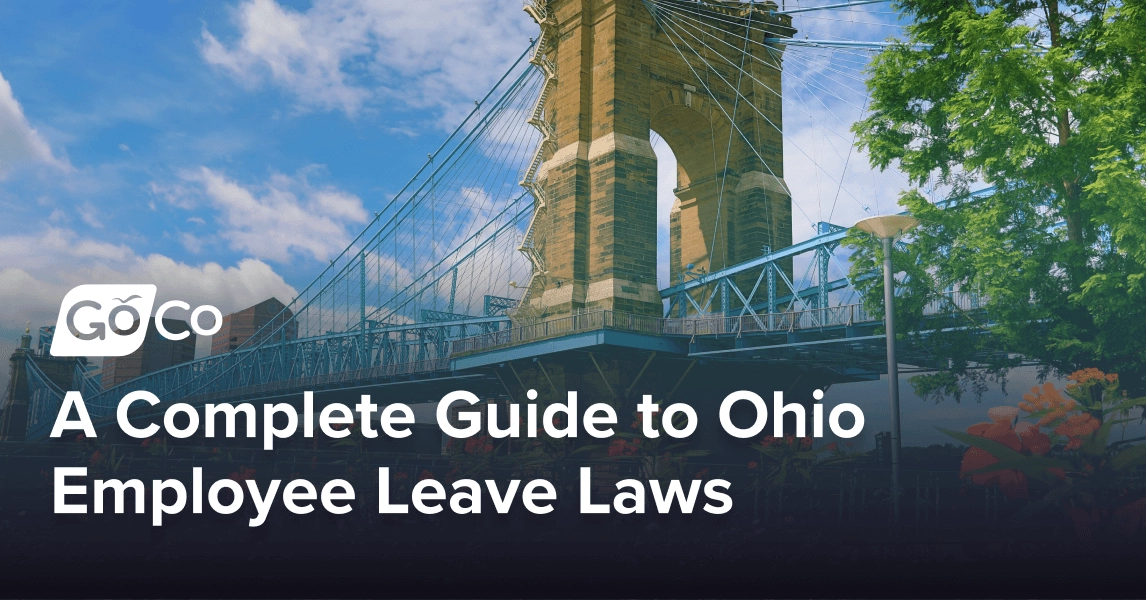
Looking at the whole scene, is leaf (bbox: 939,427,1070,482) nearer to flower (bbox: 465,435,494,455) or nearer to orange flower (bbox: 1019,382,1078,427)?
orange flower (bbox: 1019,382,1078,427)

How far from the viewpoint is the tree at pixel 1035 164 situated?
19969 millimetres

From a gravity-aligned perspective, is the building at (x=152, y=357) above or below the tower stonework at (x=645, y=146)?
below

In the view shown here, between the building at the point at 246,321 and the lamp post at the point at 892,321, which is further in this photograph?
the building at the point at 246,321

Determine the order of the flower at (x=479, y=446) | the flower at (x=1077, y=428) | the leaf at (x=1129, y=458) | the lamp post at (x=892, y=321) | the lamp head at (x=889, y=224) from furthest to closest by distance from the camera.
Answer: the flower at (x=479, y=446)
the lamp head at (x=889, y=224)
the lamp post at (x=892, y=321)
the flower at (x=1077, y=428)
the leaf at (x=1129, y=458)

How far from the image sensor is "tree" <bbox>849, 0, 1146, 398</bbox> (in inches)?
786

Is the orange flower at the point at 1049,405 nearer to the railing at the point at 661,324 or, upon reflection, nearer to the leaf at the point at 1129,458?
the leaf at the point at 1129,458

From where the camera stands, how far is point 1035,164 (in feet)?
68.8

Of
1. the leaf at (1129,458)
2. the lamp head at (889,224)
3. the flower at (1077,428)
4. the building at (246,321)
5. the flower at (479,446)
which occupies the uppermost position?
the building at (246,321)

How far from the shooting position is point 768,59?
50875 millimetres

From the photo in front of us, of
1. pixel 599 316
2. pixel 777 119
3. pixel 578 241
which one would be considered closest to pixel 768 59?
pixel 777 119

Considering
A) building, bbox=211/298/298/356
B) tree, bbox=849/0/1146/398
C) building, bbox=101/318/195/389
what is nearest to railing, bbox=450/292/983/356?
tree, bbox=849/0/1146/398

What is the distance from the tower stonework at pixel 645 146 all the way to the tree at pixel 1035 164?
19060 mm

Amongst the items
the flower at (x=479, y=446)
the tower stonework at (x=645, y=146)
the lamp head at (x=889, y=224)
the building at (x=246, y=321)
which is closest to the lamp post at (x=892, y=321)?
the lamp head at (x=889, y=224)

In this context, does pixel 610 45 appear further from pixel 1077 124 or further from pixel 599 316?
pixel 1077 124
